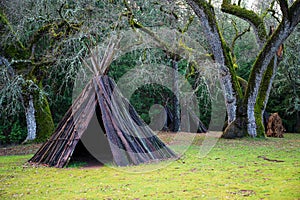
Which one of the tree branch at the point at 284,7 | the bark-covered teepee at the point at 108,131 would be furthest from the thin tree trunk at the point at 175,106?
the bark-covered teepee at the point at 108,131

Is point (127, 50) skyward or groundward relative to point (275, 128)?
skyward

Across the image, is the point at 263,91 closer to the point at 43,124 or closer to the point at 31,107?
the point at 43,124

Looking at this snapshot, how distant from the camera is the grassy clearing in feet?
18.3

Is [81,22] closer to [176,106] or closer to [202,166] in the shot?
[202,166]

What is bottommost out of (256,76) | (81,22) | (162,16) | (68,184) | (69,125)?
(68,184)

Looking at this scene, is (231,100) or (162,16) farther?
(162,16)

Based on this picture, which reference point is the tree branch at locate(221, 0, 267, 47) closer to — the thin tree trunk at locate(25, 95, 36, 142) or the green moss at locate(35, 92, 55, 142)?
the green moss at locate(35, 92, 55, 142)

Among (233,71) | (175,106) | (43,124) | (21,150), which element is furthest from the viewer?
(175,106)

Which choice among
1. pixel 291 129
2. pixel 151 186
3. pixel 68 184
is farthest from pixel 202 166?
pixel 291 129

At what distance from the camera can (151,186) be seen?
6.19 meters

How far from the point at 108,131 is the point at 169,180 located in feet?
7.68

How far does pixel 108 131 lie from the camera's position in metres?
8.37

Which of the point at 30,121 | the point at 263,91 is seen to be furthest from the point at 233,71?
the point at 30,121

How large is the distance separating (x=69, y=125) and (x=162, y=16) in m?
8.82
